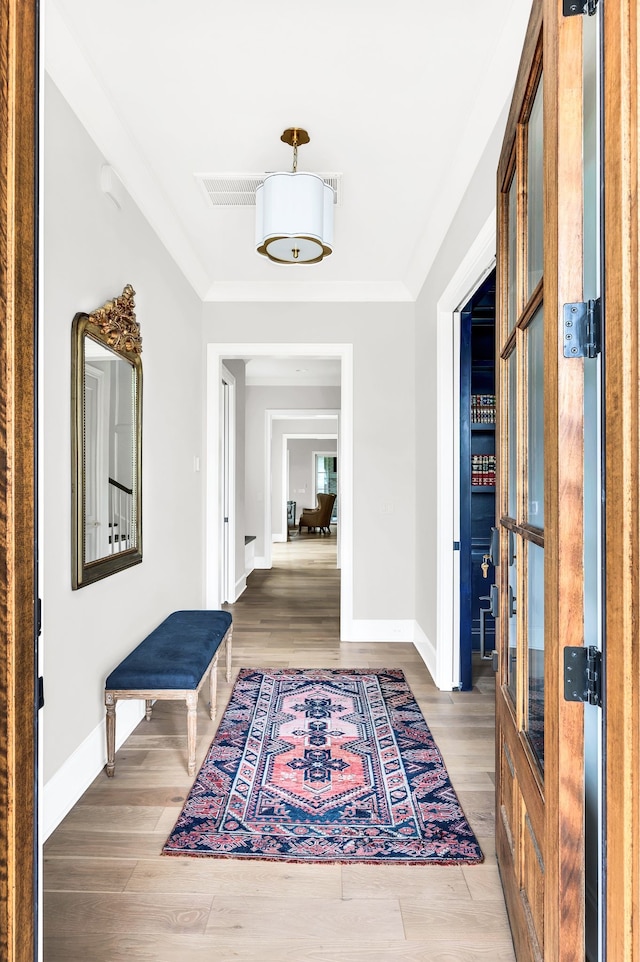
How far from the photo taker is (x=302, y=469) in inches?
628

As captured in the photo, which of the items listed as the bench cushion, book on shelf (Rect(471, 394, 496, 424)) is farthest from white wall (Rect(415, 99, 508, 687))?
the bench cushion

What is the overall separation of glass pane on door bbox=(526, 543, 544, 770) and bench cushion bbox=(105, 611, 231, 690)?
1.47 m

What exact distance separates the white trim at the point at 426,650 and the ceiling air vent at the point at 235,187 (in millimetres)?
2671

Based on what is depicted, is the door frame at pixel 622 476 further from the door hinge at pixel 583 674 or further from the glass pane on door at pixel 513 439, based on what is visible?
the glass pane on door at pixel 513 439

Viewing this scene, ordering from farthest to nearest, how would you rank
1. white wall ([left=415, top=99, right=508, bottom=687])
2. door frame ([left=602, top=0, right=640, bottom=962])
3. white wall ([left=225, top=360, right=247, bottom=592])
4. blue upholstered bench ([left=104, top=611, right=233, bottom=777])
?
white wall ([left=225, top=360, right=247, bottom=592]) < white wall ([left=415, top=99, right=508, bottom=687]) < blue upholstered bench ([left=104, top=611, right=233, bottom=777]) < door frame ([left=602, top=0, right=640, bottom=962])

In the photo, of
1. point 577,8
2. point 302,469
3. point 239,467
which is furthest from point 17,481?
point 302,469

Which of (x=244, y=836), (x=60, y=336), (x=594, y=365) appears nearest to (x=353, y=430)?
(x=60, y=336)

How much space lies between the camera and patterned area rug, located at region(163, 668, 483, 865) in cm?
199

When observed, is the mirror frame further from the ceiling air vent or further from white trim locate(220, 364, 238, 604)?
white trim locate(220, 364, 238, 604)

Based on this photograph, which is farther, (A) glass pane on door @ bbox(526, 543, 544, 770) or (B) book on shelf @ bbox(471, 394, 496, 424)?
(B) book on shelf @ bbox(471, 394, 496, 424)

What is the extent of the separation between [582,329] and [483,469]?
11.1 feet

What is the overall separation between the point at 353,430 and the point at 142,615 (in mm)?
2153

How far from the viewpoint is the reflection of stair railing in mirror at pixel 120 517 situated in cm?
262

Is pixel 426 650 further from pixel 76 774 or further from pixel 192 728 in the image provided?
pixel 76 774
